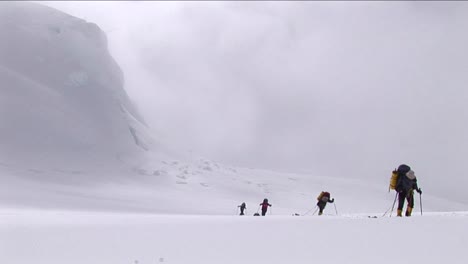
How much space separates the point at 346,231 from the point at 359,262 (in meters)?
1.68

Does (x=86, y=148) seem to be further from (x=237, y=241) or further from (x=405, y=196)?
(x=237, y=241)

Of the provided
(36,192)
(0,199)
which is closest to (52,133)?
(36,192)

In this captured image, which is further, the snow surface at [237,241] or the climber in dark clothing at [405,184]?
the climber in dark clothing at [405,184]

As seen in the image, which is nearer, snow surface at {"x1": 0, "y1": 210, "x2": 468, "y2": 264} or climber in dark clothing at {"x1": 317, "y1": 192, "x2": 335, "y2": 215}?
snow surface at {"x1": 0, "y1": 210, "x2": 468, "y2": 264}

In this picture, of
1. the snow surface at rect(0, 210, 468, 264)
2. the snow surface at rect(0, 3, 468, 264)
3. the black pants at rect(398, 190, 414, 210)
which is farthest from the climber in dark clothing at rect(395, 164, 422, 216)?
the snow surface at rect(0, 210, 468, 264)

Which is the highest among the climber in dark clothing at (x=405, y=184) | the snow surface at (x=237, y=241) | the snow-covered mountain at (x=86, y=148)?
the snow-covered mountain at (x=86, y=148)

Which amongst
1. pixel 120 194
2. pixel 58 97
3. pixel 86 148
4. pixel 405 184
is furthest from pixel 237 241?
pixel 58 97

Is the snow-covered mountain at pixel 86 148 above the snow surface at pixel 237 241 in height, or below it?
above

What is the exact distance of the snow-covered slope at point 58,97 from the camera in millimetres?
43750

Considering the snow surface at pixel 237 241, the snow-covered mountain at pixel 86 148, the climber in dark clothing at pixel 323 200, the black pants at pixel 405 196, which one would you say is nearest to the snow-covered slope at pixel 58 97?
the snow-covered mountain at pixel 86 148

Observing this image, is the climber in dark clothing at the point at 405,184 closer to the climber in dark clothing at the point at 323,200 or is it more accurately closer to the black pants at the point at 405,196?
the black pants at the point at 405,196

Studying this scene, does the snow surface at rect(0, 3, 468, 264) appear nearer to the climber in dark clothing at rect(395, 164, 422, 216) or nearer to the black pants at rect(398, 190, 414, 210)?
the black pants at rect(398, 190, 414, 210)

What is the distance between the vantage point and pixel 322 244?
931 centimetres

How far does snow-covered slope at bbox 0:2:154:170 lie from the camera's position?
4375 centimetres
